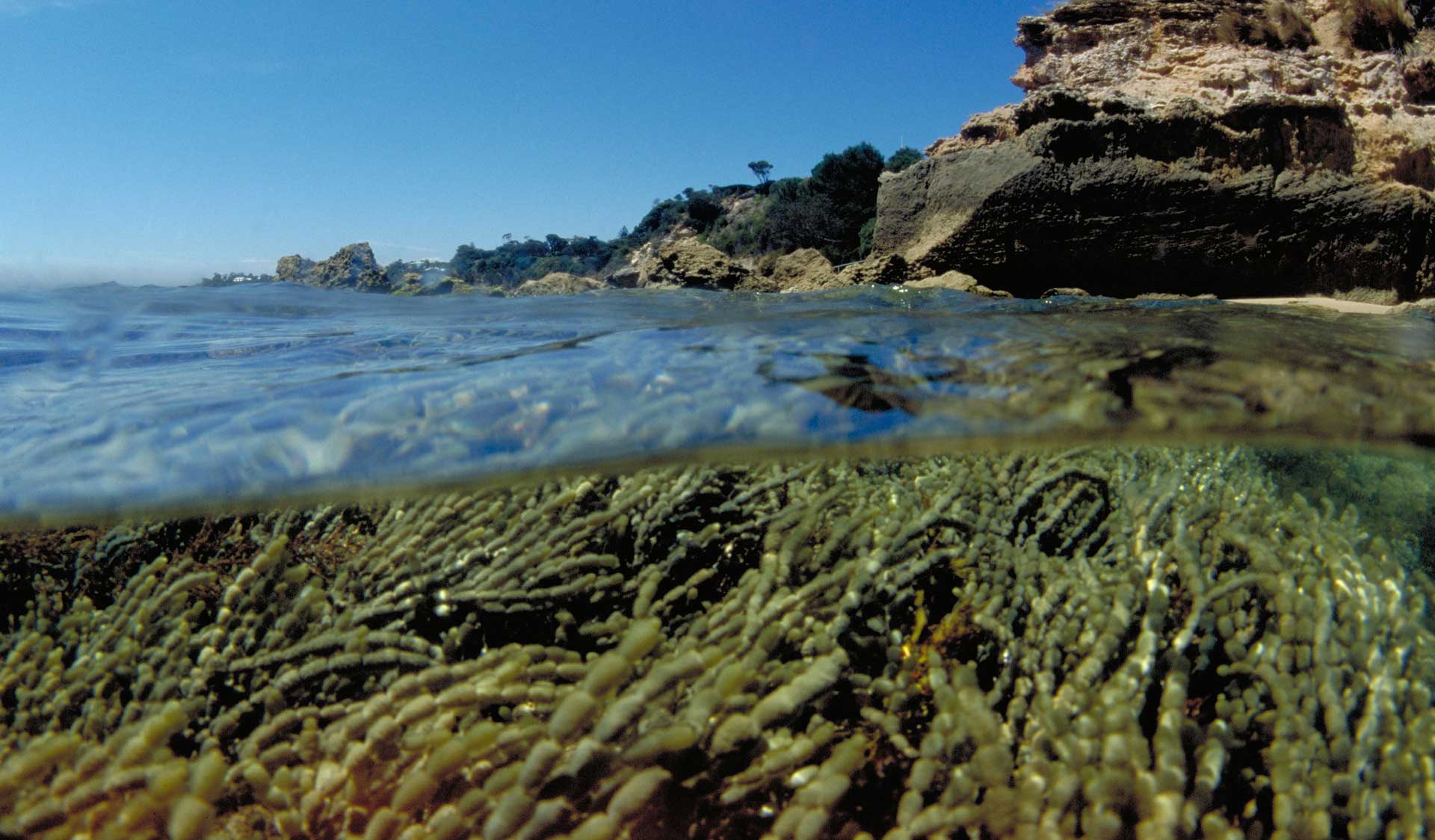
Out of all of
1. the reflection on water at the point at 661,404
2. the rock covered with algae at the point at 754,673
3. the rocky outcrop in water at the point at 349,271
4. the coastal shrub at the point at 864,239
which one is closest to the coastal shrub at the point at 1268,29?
the reflection on water at the point at 661,404

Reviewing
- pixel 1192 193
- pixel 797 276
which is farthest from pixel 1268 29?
pixel 797 276

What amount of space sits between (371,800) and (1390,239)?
11333 mm

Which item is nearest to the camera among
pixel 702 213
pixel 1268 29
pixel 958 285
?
pixel 958 285

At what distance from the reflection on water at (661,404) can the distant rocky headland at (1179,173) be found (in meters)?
3.81

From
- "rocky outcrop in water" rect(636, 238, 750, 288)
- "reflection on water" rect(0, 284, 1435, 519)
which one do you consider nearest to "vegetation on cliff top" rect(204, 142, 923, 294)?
"rocky outcrop in water" rect(636, 238, 750, 288)

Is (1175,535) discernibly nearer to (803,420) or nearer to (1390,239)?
(803,420)

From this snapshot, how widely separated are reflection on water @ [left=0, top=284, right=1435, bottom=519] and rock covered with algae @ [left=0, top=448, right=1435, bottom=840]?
329 millimetres

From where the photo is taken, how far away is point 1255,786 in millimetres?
3047

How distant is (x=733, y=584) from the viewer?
15.0 ft

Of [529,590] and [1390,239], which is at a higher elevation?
[1390,239]

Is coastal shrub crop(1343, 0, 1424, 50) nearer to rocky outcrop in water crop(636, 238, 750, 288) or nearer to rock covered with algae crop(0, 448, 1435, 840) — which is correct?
rocky outcrop in water crop(636, 238, 750, 288)

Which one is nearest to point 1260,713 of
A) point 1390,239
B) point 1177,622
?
point 1177,622

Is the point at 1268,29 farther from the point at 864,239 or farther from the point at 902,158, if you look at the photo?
the point at 902,158

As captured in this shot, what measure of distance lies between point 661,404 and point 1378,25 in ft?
47.9
